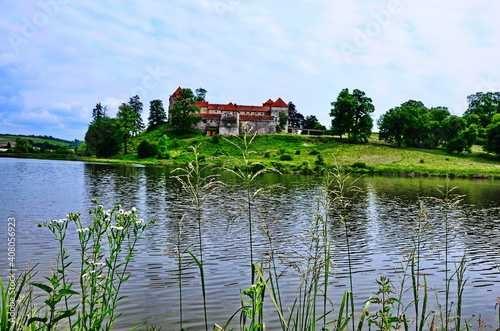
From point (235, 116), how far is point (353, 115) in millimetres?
41868

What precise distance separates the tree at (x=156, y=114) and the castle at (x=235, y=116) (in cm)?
782

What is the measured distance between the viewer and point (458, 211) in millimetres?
28547

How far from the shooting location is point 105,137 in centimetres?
9900

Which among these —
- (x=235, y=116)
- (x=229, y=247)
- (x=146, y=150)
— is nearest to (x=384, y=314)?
(x=229, y=247)

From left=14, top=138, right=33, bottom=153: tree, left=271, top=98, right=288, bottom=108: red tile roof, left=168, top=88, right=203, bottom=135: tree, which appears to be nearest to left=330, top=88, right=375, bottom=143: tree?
left=271, top=98, right=288, bottom=108: red tile roof

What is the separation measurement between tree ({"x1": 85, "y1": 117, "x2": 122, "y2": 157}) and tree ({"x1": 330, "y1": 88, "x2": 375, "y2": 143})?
5621 centimetres

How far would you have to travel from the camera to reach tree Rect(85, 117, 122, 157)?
98.8m

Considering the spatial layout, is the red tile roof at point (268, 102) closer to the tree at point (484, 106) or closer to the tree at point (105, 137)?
the tree at point (105, 137)

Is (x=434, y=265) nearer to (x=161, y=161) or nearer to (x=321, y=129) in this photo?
(x=161, y=161)

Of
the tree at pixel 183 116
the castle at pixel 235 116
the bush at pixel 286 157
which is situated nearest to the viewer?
the bush at pixel 286 157

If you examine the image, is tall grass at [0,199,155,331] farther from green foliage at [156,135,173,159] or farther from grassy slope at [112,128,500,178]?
green foliage at [156,135,173,159]

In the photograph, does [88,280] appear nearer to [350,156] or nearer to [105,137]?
[350,156]

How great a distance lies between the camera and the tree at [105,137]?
98825mm

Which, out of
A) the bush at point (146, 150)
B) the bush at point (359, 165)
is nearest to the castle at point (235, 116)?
the bush at point (146, 150)
